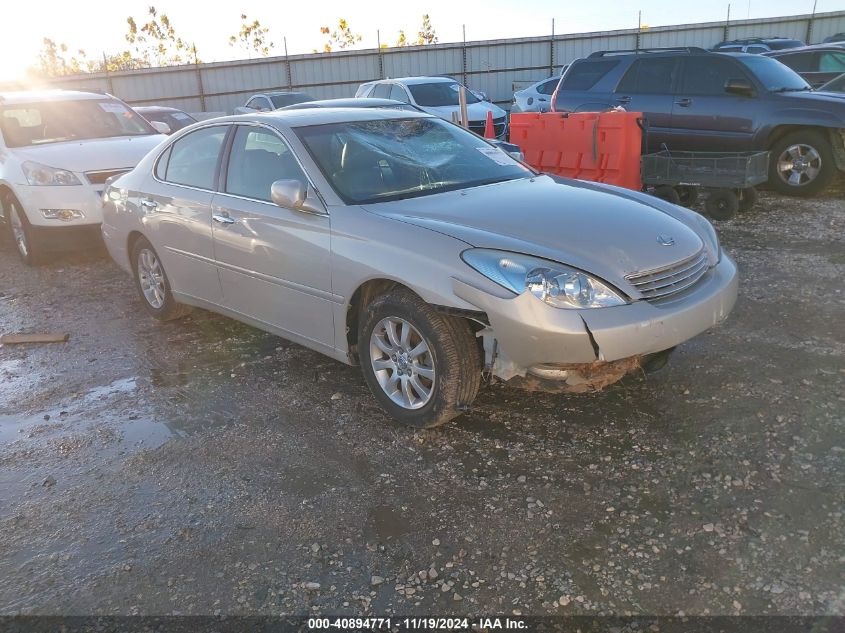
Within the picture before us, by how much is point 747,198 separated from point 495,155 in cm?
503

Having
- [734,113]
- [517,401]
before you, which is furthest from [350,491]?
[734,113]

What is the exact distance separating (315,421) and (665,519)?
193cm

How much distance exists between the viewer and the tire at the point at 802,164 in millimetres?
8523

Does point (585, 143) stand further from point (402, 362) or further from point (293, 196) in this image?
point (402, 362)

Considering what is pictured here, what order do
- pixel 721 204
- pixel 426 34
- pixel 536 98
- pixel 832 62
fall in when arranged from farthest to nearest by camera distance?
pixel 426 34, pixel 536 98, pixel 832 62, pixel 721 204

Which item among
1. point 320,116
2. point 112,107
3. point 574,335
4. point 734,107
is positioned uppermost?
point 320,116

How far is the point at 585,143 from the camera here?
8.63 metres

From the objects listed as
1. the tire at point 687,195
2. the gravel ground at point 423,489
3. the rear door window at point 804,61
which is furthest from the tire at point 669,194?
the rear door window at point 804,61

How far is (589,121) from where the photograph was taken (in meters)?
8.54

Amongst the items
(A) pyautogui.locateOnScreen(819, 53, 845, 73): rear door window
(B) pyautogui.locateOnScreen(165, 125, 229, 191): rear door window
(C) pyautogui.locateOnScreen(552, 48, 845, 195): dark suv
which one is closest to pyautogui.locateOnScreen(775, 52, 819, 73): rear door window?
(A) pyautogui.locateOnScreen(819, 53, 845, 73): rear door window

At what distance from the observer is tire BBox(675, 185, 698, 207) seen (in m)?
8.55

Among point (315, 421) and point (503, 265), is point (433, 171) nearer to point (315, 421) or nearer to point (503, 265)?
point (503, 265)

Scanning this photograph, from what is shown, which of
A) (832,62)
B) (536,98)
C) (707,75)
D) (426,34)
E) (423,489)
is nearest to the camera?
(423,489)

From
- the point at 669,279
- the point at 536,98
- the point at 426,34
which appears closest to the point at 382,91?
the point at 536,98
